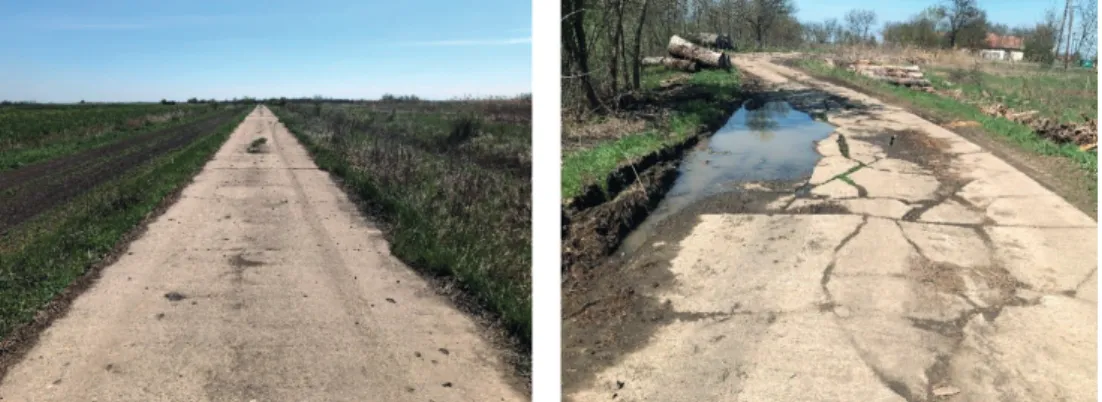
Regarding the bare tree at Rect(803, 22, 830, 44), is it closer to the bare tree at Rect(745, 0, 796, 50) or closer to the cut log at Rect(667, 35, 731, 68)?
the bare tree at Rect(745, 0, 796, 50)

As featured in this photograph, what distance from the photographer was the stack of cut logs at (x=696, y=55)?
266cm

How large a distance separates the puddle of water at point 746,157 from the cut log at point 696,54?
30cm

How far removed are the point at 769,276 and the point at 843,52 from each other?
77 centimetres

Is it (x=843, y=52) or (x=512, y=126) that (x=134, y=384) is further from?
(x=843, y=52)

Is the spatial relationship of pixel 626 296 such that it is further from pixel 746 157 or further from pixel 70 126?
pixel 70 126

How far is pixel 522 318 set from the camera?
3.07 m

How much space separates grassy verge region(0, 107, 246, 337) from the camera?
Result: 1.96 m

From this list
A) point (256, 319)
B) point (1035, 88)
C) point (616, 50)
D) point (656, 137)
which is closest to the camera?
point (1035, 88)

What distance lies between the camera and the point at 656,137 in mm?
2742

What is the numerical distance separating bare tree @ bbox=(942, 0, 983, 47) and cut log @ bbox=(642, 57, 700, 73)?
988 mm

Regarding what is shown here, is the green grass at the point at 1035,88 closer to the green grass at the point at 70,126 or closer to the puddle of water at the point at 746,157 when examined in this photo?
the puddle of water at the point at 746,157

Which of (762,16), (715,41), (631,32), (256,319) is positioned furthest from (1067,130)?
(256,319)

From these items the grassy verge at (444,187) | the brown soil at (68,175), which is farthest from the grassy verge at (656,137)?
the brown soil at (68,175)

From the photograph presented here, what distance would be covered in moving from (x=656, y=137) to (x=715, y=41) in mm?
401
